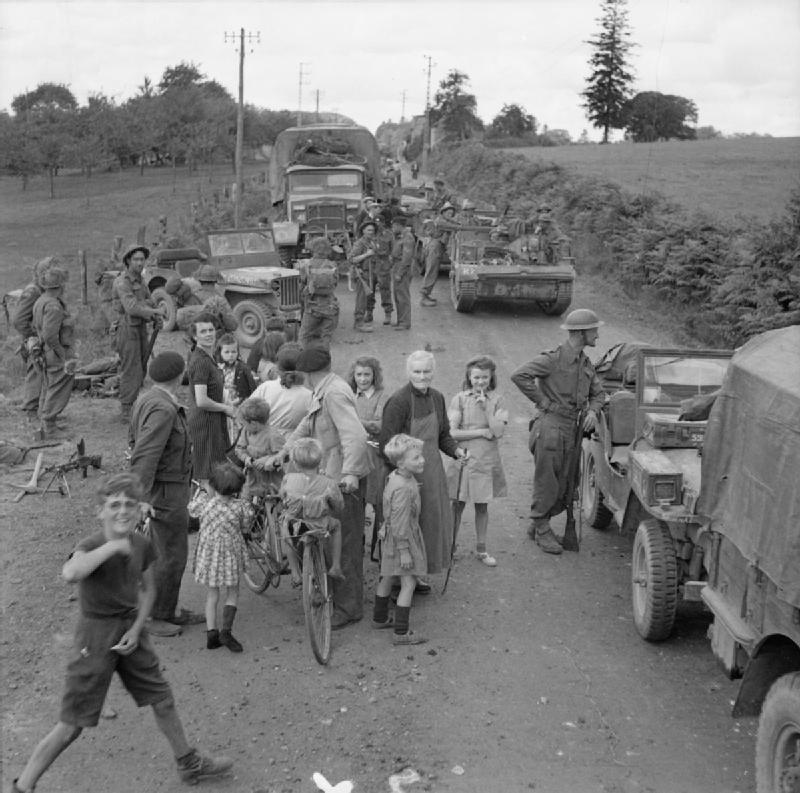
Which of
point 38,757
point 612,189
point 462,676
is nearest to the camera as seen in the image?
point 38,757

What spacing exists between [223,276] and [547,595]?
395 inches

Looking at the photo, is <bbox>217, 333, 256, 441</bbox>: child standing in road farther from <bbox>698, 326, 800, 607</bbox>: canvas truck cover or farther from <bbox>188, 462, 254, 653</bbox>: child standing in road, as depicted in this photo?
<bbox>698, 326, 800, 607</bbox>: canvas truck cover

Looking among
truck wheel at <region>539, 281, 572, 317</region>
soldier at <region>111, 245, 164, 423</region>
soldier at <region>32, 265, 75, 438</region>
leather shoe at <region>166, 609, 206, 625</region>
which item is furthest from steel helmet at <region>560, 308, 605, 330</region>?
truck wheel at <region>539, 281, 572, 317</region>

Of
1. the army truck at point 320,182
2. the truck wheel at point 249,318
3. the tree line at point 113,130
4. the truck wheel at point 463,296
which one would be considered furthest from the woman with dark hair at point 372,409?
the tree line at point 113,130

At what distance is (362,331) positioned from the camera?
16.7m

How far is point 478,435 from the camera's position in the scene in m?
7.46

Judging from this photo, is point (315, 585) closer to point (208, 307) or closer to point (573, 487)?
point (573, 487)

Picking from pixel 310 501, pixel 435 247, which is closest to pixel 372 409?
pixel 310 501

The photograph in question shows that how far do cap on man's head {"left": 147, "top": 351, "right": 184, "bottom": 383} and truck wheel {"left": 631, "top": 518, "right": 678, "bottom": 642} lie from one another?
3103mm

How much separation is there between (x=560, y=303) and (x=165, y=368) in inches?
496

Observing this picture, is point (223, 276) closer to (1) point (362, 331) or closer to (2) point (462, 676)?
(1) point (362, 331)

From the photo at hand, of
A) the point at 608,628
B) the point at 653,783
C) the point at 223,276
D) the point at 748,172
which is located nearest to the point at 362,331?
the point at 223,276

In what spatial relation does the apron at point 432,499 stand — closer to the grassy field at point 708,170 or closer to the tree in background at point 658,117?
the grassy field at point 708,170

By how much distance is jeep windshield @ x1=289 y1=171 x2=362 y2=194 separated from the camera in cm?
2305
